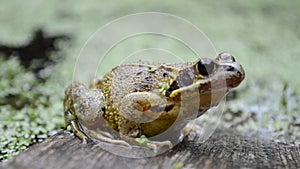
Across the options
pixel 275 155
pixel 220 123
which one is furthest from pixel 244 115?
pixel 275 155

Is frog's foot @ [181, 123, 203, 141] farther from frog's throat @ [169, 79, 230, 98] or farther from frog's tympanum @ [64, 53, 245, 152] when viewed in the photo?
frog's throat @ [169, 79, 230, 98]

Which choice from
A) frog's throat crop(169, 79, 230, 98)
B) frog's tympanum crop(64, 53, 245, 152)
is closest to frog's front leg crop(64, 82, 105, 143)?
frog's tympanum crop(64, 53, 245, 152)

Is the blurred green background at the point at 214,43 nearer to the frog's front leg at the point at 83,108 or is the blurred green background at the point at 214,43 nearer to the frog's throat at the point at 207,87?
the frog's front leg at the point at 83,108

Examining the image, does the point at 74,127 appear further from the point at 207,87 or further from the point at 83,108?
the point at 207,87

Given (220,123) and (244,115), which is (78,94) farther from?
(244,115)

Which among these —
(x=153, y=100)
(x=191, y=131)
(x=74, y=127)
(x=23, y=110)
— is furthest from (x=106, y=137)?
(x=23, y=110)

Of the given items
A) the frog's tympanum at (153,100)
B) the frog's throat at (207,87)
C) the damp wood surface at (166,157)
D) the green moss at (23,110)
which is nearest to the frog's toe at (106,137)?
the frog's tympanum at (153,100)
